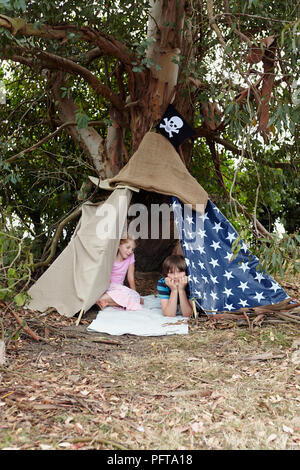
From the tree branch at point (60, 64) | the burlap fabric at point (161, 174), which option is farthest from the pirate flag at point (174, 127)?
the tree branch at point (60, 64)

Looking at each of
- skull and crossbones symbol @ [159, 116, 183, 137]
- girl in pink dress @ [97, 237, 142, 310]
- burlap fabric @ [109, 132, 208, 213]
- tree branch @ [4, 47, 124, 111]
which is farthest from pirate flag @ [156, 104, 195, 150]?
girl in pink dress @ [97, 237, 142, 310]

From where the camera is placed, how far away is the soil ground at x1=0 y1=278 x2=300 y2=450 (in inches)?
101

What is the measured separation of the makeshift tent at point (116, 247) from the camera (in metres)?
4.82

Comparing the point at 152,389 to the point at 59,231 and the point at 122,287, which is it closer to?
the point at 122,287

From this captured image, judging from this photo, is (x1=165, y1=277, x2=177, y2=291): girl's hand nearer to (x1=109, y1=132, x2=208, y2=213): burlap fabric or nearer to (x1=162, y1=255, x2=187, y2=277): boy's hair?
(x1=162, y1=255, x2=187, y2=277): boy's hair

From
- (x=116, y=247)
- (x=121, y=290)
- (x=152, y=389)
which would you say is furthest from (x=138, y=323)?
(x=152, y=389)

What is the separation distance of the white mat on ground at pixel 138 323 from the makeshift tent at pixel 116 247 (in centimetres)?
23

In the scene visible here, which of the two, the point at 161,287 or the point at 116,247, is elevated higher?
the point at 116,247

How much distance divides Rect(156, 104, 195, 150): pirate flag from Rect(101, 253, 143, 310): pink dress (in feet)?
4.42

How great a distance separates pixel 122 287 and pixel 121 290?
4 centimetres

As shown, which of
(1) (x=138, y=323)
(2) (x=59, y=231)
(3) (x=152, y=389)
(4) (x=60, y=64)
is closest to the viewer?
(3) (x=152, y=389)

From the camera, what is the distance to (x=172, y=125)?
5.46 m

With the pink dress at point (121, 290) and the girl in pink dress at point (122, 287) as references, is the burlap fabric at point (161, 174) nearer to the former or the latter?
the girl in pink dress at point (122, 287)
